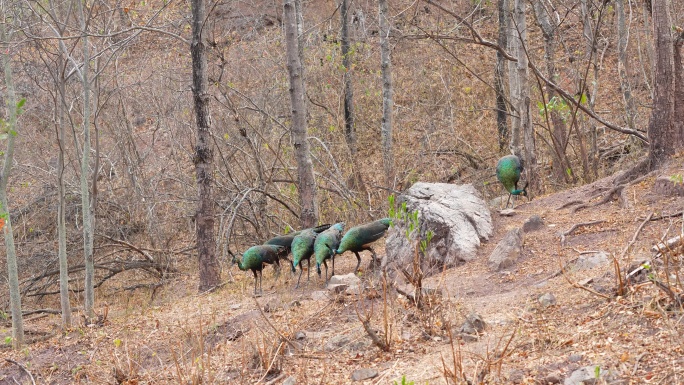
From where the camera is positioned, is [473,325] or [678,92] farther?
[678,92]

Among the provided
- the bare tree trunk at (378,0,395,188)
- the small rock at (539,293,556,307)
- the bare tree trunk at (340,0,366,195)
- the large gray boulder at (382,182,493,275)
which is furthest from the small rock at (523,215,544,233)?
the bare tree trunk at (340,0,366,195)

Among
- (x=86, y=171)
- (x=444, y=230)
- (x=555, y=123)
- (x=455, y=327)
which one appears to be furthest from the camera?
(x=555, y=123)

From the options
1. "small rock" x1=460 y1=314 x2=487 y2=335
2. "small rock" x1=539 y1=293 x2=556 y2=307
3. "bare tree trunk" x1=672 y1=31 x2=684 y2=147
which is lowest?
"small rock" x1=460 y1=314 x2=487 y2=335

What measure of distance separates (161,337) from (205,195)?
2.06 m

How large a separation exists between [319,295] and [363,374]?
2.31 meters

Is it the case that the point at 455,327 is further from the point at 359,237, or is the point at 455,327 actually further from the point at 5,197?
the point at 5,197

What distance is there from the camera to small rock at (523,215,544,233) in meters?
7.50

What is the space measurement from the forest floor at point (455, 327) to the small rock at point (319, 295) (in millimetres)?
21

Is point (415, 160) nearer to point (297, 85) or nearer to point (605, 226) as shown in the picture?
point (297, 85)

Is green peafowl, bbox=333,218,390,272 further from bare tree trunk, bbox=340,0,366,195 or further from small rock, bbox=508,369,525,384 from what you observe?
bare tree trunk, bbox=340,0,366,195

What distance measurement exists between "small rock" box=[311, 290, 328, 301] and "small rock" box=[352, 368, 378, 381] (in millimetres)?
1945

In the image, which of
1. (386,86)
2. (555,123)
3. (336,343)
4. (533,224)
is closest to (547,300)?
(336,343)

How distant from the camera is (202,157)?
879cm

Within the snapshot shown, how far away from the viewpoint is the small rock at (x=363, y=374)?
15.7ft
